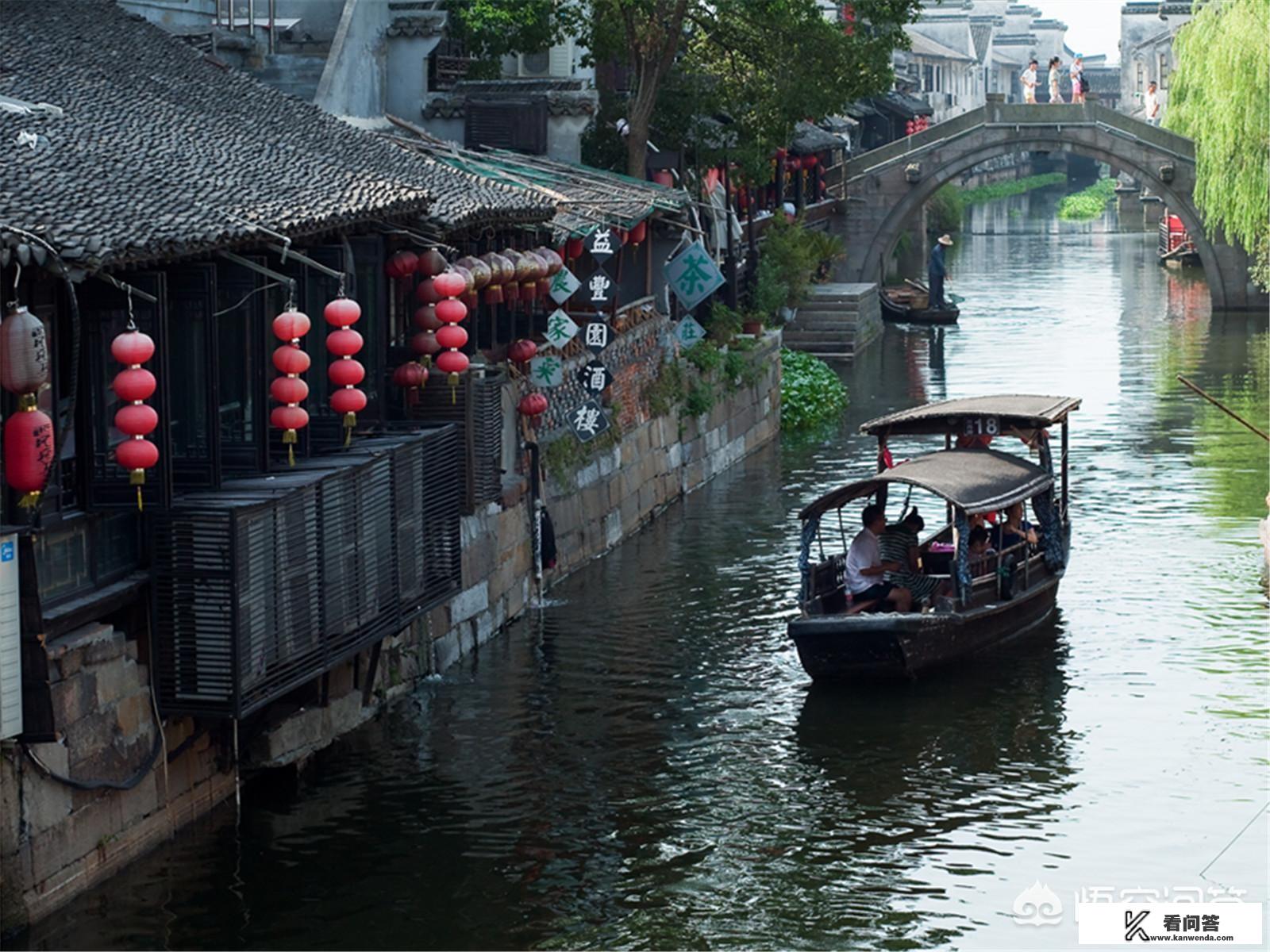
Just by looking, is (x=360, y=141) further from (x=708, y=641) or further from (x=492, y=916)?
(x=492, y=916)

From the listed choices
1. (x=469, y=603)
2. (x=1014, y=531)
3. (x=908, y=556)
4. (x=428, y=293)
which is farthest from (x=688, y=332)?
(x=428, y=293)

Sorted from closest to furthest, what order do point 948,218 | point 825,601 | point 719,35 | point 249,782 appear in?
point 249,782 → point 825,601 → point 719,35 → point 948,218

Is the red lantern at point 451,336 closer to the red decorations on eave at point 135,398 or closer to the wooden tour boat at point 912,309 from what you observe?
the red decorations on eave at point 135,398

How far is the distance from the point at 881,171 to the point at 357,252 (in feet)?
132

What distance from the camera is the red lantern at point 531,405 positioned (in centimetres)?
2439

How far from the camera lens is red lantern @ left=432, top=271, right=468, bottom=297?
810 inches

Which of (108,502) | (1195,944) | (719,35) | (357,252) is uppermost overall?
(719,35)

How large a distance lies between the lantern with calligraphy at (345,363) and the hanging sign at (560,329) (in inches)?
249

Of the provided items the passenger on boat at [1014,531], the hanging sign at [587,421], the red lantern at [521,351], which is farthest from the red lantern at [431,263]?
the passenger on boat at [1014,531]

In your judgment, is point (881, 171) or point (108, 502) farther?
point (881, 171)

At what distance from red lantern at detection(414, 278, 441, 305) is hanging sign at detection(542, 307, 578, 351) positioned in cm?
362

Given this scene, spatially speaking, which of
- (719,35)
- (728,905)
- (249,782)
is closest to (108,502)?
(249,782)

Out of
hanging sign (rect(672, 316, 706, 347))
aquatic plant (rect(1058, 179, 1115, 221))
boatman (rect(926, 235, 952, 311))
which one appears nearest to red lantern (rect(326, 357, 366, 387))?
hanging sign (rect(672, 316, 706, 347))

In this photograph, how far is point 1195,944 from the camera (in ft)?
49.4
